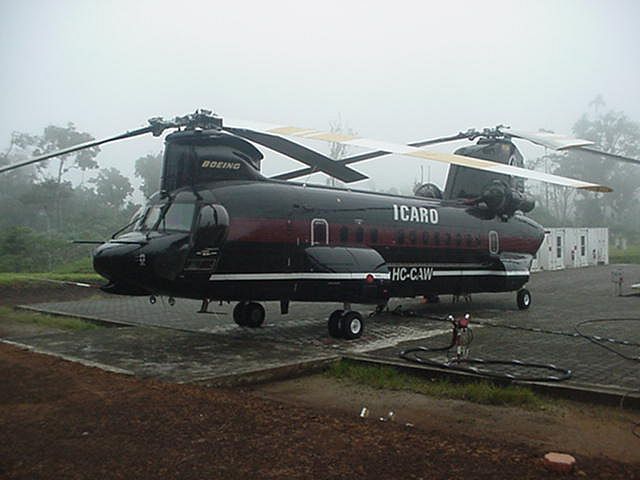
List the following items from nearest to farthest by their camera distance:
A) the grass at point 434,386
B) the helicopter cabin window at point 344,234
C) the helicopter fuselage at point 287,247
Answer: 1. the grass at point 434,386
2. the helicopter fuselage at point 287,247
3. the helicopter cabin window at point 344,234

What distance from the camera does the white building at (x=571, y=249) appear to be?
3075 centimetres

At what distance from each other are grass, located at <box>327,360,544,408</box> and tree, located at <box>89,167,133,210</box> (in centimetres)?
4311

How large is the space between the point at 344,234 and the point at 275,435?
6698mm

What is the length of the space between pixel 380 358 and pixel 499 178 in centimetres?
889

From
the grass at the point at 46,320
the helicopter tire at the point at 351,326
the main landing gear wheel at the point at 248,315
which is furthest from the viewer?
the grass at the point at 46,320

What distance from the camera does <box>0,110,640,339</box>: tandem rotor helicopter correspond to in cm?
958

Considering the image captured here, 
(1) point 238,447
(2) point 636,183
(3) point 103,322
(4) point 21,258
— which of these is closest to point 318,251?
(3) point 103,322

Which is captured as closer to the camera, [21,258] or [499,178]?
[499,178]

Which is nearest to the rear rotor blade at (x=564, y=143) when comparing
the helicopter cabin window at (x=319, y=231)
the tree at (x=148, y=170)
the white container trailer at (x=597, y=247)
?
the helicopter cabin window at (x=319, y=231)

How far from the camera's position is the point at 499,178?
631 inches

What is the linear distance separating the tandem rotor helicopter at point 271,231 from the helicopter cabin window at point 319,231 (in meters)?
0.02

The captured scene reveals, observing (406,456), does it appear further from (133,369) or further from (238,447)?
(133,369)

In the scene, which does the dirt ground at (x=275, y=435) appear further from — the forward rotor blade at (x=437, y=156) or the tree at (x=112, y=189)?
the tree at (x=112, y=189)

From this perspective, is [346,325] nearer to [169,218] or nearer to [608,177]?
[169,218]
